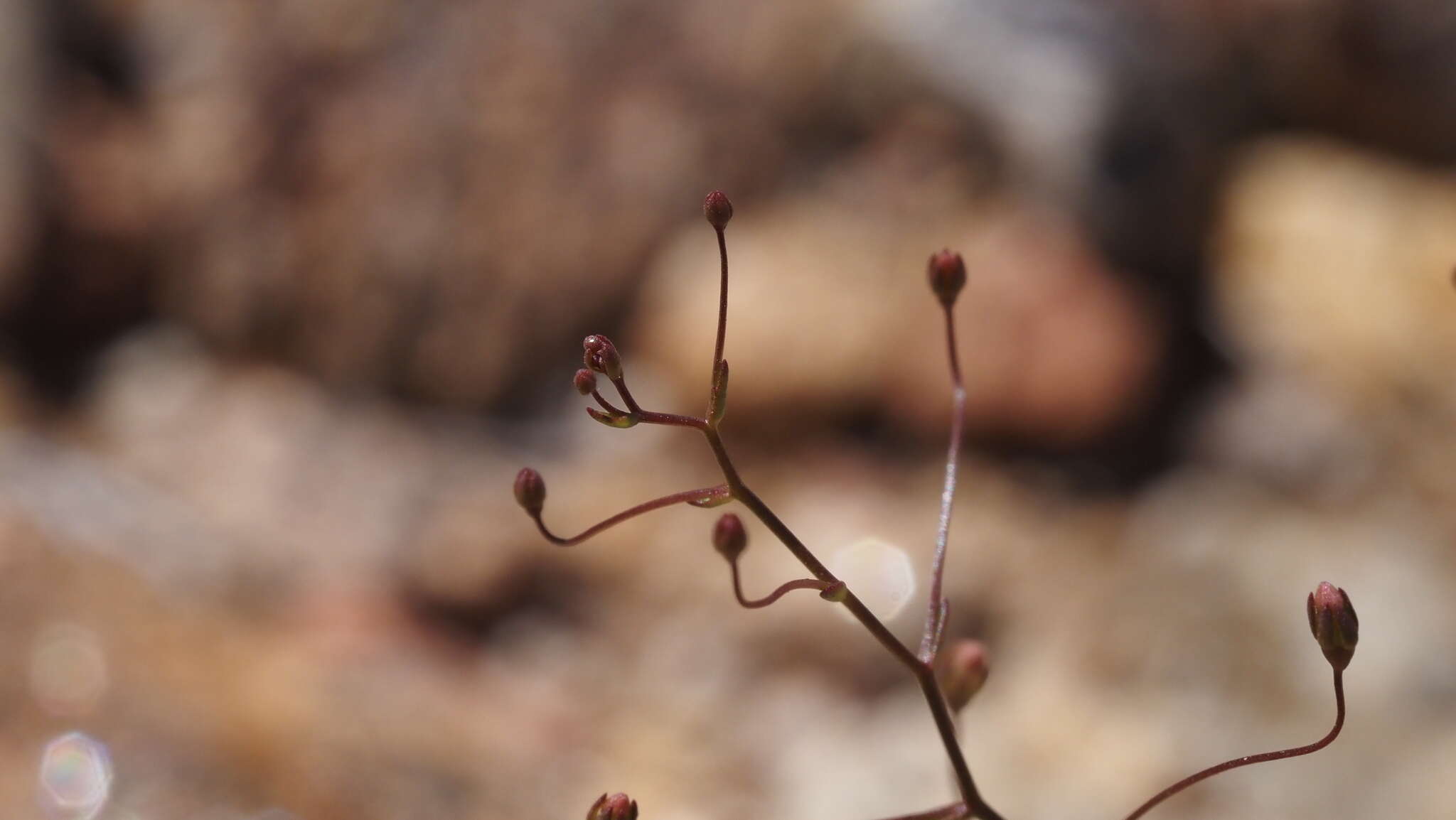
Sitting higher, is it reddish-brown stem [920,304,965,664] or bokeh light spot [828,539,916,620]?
bokeh light spot [828,539,916,620]

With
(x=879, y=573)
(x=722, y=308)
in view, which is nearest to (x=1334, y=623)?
(x=722, y=308)

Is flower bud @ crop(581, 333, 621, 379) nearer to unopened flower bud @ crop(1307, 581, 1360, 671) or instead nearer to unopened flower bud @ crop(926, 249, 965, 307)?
unopened flower bud @ crop(926, 249, 965, 307)

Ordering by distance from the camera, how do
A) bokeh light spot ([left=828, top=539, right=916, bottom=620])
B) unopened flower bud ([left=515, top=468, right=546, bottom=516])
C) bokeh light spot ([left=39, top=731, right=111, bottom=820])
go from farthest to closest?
bokeh light spot ([left=828, top=539, right=916, bottom=620])
bokeh light spot ([left=39, top=731, right=111, bottom=820])
unopened flower bud ([left=515, top=468, right=546, bottom=516])

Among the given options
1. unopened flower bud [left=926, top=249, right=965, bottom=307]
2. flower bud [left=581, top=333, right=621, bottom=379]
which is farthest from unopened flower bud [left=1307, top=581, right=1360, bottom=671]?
flower bud [left=581, top=333, right=621, bottom=379]

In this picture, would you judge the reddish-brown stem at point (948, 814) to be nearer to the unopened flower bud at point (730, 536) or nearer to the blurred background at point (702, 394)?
the unopened flower bud at point (730, 536)

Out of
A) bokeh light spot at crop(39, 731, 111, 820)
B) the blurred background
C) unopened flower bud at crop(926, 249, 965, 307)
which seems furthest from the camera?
the blurred background

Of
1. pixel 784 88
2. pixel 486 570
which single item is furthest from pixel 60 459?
pixel 784 88

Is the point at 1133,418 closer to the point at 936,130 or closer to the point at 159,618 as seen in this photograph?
the point at 936,130

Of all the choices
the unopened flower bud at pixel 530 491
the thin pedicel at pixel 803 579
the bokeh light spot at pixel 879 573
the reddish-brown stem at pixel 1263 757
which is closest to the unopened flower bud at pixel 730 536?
the thin pedicel at pixel 803 579
